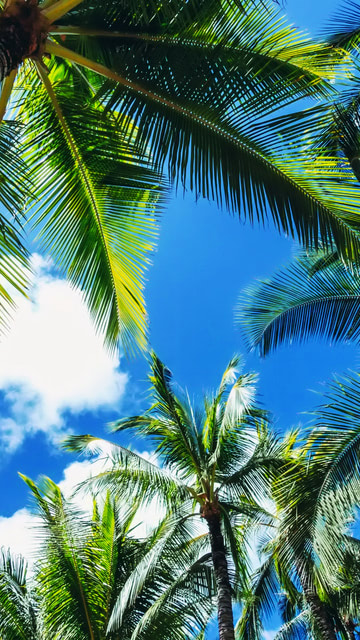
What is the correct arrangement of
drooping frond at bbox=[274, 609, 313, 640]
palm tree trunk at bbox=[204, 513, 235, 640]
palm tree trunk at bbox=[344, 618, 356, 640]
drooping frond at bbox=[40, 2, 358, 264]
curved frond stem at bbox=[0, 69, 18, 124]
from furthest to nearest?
palm tree trunk at bbox=[344, 618, 356, 640] < drooping frond at bbox=[274, 609, 313, 640] < palm tree trunk at bbox=[204, 513, 235, 640] < drooping frond at bbox=[40, 2, 358, 264] < curved frond stem at bbox=[0, 69, 18, 124]

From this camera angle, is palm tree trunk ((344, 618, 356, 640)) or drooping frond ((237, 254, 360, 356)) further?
palm tree trunk ((344, 618, 356, 640))

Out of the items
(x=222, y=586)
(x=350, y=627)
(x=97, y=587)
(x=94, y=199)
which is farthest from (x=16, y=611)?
(x=350, y=627)

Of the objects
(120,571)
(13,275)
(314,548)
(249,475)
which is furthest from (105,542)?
(13,275)

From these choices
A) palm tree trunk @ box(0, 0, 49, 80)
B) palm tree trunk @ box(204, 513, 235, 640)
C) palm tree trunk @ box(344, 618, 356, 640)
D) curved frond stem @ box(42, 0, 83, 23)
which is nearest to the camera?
palm tree trunk @ box(0, 0, 49, 80)

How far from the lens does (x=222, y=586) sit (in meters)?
8.71

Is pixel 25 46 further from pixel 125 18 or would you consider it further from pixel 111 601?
pixel 111 601

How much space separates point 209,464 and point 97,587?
9.36 ft

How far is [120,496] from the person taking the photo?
1008 cm

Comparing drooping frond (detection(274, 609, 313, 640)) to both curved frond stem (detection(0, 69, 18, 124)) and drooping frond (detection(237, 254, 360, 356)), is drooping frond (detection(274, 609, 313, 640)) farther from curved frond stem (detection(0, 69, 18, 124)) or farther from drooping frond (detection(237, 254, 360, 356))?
curved frond stem (detection(0, 69, 18, 124))

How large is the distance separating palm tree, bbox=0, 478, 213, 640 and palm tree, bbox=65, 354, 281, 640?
2.07 ft

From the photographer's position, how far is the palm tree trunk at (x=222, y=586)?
8398mm

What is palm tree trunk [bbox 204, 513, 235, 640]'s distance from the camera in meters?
8.40

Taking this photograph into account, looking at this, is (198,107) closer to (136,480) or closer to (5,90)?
(5,90)

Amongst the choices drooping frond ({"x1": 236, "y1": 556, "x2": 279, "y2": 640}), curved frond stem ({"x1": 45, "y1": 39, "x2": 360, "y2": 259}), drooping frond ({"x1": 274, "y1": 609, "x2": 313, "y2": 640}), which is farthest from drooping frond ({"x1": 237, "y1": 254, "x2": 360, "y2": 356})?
drooping frond ({"x1": 274, "y1": 609, "x2": 313, "y2": 640})
